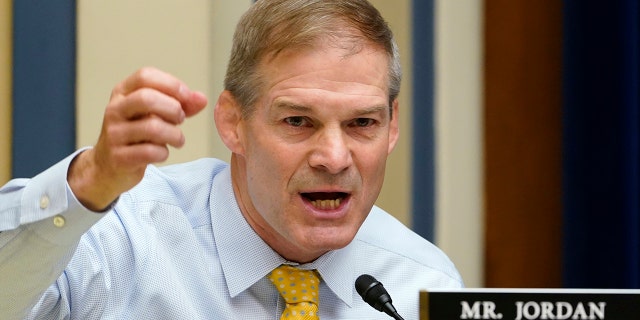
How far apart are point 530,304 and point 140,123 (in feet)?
1.76

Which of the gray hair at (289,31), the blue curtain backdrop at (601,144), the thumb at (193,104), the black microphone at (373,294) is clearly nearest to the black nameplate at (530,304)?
the black microphone at (373,294)

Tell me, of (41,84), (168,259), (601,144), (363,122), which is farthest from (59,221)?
(601,144)

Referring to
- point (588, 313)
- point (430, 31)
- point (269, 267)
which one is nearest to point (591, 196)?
point (430, 31)

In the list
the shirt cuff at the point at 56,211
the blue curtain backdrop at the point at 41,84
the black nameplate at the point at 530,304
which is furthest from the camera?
the blue curtain backdrop at the point at 41,84

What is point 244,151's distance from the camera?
1751 millimetres

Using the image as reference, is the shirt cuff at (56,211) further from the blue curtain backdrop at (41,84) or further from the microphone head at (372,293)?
the blue curtain backdrop at (41,84)

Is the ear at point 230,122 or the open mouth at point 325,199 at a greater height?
the ear at point 230,122

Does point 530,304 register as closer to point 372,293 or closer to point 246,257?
point 372,293

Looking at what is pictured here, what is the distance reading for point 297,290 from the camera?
1691mm

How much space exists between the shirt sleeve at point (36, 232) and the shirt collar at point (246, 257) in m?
0.35

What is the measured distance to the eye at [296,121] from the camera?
1656 mm

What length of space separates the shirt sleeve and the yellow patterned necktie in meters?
0.39

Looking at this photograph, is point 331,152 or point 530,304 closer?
point 530,304

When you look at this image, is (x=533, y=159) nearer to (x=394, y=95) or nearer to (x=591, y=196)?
(x=591, y=196)
